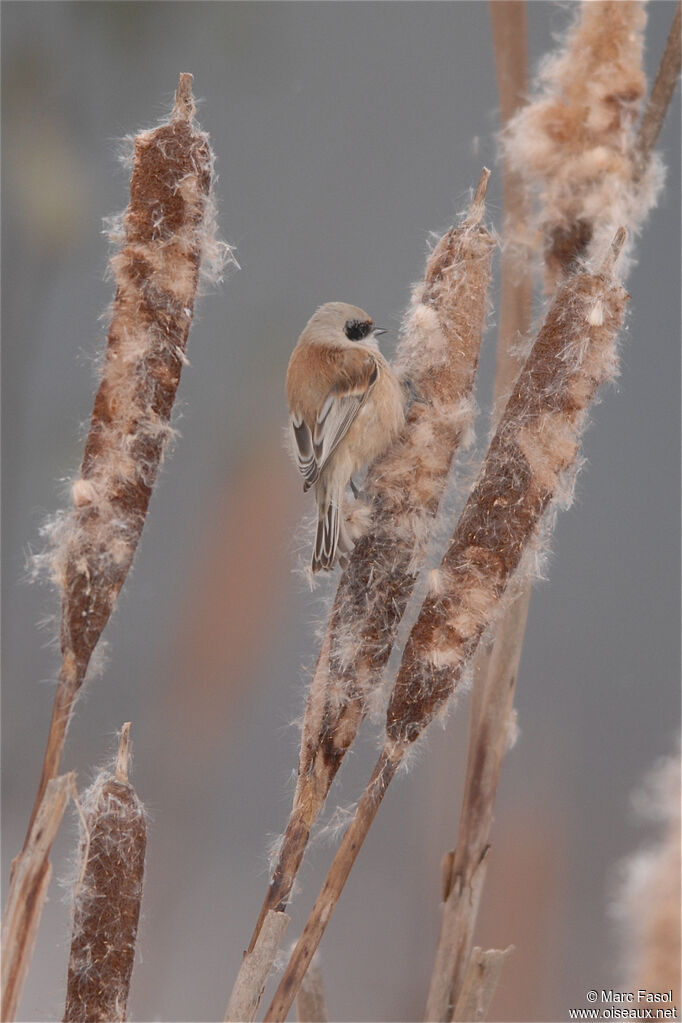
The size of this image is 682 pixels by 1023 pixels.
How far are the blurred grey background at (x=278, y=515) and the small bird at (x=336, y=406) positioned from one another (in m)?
0.28

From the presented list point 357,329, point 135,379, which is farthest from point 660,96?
point 135,379

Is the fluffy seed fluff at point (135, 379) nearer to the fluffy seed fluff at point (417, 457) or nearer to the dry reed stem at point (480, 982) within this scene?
the fluffy seed fluff at point (417, 457)

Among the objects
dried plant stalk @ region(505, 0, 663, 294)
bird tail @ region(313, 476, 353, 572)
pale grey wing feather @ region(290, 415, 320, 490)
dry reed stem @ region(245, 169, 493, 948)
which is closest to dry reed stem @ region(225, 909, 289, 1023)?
dry reed stem @ region(245, 169, 493, 948)

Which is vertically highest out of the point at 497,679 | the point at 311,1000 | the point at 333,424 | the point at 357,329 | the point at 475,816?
the point at 357,329

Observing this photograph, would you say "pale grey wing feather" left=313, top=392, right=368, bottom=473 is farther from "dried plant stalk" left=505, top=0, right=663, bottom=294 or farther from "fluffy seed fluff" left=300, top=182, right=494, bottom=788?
"dried plant stalk" left=505, top=0, right=663, bottom=294

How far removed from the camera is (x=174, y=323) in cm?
68

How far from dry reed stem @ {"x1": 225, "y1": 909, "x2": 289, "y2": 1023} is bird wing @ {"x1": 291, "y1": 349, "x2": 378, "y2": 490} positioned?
0.42 metres

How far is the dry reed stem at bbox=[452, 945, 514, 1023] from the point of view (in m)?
0.72

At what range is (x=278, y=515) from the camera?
1221mm

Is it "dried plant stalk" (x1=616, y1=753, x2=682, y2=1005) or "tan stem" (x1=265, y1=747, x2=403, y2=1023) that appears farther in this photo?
"dried plant stalk" (x1=616, y1=753, x2=682, y2=1005)

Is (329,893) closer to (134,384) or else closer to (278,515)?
(134,384)

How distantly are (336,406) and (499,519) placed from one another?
11.9 inches

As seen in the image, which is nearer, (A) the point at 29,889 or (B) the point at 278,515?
(A) the point at 29,889

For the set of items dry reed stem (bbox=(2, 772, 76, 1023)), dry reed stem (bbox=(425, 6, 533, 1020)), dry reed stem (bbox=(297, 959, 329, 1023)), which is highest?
dry reed stem (bbox=(425, 6, 533, 1020))
